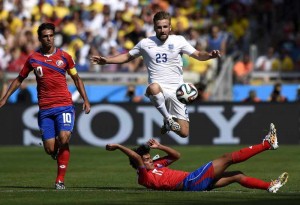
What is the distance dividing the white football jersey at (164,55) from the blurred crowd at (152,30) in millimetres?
11299

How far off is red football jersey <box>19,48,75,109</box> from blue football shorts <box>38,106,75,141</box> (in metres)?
0.09

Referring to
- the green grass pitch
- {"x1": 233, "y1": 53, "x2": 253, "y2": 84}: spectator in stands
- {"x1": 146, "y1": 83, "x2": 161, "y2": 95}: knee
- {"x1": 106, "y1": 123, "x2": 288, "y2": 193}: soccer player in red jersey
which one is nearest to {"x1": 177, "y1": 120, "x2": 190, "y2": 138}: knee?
{"x1": 146, "y1": 83, "x2": 161, "y2": 95}: knee

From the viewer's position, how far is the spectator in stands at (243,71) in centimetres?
2898

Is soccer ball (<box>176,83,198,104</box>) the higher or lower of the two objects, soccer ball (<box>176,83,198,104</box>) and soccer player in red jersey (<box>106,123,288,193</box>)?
the higher

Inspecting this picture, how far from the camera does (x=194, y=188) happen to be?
14234mm

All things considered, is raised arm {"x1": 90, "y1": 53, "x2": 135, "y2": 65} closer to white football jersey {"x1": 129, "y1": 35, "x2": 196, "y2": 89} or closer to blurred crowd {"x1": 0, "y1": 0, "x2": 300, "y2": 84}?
white football jersey {"x1": 129, "y1": 35, "x2": 196, "y2": 89}

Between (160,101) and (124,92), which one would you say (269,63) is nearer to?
(124,92)

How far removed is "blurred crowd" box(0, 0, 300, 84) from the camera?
29.4 metres

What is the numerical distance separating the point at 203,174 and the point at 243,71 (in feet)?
50.6

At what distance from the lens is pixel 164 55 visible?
17.4 metres

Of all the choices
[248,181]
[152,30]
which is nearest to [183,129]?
[248,181]

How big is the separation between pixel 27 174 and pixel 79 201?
567 cm

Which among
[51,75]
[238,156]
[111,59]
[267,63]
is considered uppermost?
[111,59]

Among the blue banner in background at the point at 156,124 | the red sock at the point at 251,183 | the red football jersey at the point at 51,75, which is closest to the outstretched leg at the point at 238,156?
the red sock at the point at 251,183
